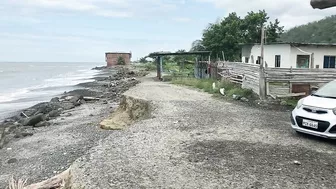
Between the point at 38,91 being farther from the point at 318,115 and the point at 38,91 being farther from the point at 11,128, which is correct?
the point at 318,115

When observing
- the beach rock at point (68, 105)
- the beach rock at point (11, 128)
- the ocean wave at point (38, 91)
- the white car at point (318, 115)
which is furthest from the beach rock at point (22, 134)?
the ocean wave at point (38, 91)

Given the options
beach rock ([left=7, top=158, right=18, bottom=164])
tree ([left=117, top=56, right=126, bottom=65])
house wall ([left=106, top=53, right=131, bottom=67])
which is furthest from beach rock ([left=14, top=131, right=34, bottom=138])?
house wall ([left=106, top=53, right=131, bottom=67])

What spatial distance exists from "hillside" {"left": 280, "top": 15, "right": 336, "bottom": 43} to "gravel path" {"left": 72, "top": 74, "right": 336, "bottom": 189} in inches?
1535

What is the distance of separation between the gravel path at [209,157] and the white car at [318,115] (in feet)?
0.95

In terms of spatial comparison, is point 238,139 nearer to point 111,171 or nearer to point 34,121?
point 111,171

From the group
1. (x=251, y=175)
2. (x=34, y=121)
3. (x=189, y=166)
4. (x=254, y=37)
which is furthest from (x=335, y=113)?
(x=254, y=37)

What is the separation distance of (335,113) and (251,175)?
2898 mm

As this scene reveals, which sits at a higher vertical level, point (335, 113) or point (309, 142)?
point (335, 113)

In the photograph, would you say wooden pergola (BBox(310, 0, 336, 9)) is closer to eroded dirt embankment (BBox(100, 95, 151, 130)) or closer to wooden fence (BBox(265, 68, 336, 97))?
eroded dirt embankment (BBox(100, 95, 151, 130))

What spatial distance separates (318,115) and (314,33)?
49974 millimetres

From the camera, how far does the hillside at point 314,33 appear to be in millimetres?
46906

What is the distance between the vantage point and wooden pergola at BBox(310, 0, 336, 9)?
289 centimetres

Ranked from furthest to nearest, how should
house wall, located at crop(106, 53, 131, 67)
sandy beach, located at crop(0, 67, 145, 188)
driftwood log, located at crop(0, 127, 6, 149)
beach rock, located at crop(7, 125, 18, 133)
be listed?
1. house wall, located at crop(106, 53, 131, 67)
2. beach rock, located at crop(7, 125, 18, 133)
3. driftwood log, located at crop(0, 127, 6, 149)
4. sandy beach, located at crop(0, 67, 145, 188)

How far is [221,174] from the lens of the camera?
5691 millimetres
